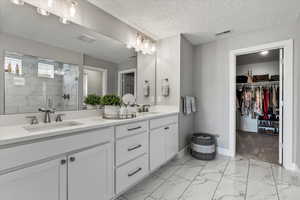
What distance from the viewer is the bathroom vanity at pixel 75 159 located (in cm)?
85

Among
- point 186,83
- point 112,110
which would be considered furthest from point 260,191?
point 112,110

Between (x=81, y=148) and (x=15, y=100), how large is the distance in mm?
800

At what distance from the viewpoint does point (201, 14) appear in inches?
78.8

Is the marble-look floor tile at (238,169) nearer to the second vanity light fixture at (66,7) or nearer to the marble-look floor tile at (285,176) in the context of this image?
the marble-look floor tile at (285,176)

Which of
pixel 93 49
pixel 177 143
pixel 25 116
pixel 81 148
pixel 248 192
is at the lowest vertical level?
pixel 248 192

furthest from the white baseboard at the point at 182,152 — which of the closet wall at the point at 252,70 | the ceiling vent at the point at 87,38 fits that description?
the closet wall at the point at 252,70

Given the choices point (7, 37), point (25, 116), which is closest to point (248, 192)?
point (25, 116)

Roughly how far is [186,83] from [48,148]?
240 centimetres

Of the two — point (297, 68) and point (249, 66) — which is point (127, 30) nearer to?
point (297, 68)

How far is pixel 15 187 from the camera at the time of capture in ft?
2.79

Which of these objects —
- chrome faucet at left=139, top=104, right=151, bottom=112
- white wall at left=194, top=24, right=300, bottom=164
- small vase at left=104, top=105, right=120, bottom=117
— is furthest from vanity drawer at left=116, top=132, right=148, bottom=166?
white wall at left=194, top=24, right=300, bottom=164

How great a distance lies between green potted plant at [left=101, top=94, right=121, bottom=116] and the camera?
1.75 meters

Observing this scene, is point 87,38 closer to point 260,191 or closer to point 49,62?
point 49,62

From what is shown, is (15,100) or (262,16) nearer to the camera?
(15,100)
